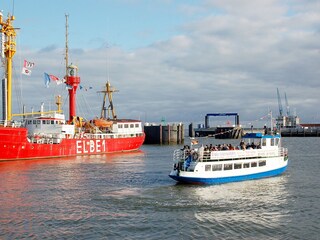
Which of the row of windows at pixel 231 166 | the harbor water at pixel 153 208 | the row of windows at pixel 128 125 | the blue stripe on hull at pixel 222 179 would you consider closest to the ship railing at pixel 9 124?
the harbor water at pixel 153 208

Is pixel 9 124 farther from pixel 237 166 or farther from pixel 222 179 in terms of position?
pixel 237 166

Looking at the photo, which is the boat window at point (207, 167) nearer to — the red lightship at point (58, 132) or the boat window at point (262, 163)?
the boat window at point (262, 163)

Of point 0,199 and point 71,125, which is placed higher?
point 71,125

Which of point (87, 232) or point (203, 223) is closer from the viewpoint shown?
point (87, 232)

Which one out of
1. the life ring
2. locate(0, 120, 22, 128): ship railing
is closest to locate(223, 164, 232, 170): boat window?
the life ring

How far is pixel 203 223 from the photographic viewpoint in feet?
84.8

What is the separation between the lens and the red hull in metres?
61.2

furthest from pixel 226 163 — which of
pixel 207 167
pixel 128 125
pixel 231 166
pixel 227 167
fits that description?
pixel 128 125

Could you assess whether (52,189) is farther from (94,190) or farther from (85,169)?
(85,169)

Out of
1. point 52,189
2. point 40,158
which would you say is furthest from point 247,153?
point 40,158

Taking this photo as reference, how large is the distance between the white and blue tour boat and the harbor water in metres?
1.07

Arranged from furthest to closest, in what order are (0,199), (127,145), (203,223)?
Result: (127,145) → (0,199) → (203,223)

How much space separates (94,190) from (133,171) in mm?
14683

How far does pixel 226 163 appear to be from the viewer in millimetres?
40406
